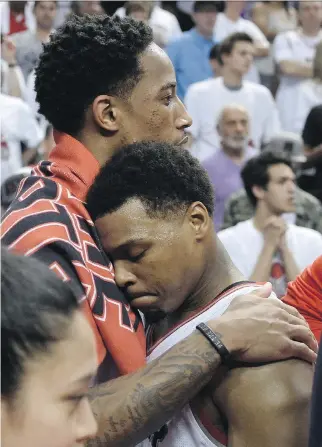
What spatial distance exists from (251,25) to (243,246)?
4423 millimetres

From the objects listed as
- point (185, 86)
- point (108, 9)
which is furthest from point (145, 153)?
point (108, 9)

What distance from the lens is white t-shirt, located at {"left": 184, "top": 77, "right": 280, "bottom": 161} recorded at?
7.89m

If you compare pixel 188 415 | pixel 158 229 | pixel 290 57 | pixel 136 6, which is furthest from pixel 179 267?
pixel 290 57

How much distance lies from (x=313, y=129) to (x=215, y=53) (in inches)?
69.5

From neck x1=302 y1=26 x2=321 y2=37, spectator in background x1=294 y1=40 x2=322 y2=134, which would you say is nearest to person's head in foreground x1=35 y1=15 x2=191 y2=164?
spectator in background x1=294 y1=40 x2=322 y2=134

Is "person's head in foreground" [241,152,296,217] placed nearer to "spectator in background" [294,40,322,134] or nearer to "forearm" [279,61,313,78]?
"spectator in background" [294,40,322,134]

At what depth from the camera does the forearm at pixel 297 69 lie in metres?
8.98

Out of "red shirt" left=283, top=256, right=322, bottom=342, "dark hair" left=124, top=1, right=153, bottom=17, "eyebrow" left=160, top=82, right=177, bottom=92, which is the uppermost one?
"eyebrow" left=160, top=82, right=177, bottom=92

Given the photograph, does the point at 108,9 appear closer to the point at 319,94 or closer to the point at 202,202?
the point at 319,94

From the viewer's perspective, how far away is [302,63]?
29.7 ft

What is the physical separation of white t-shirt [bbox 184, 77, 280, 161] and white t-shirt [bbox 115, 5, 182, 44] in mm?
1052

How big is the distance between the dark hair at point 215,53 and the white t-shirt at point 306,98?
3.08ft

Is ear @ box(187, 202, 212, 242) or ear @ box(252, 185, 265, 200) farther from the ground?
ear @ box(187, 202, 212, 242)

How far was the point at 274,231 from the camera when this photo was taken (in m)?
5.59
